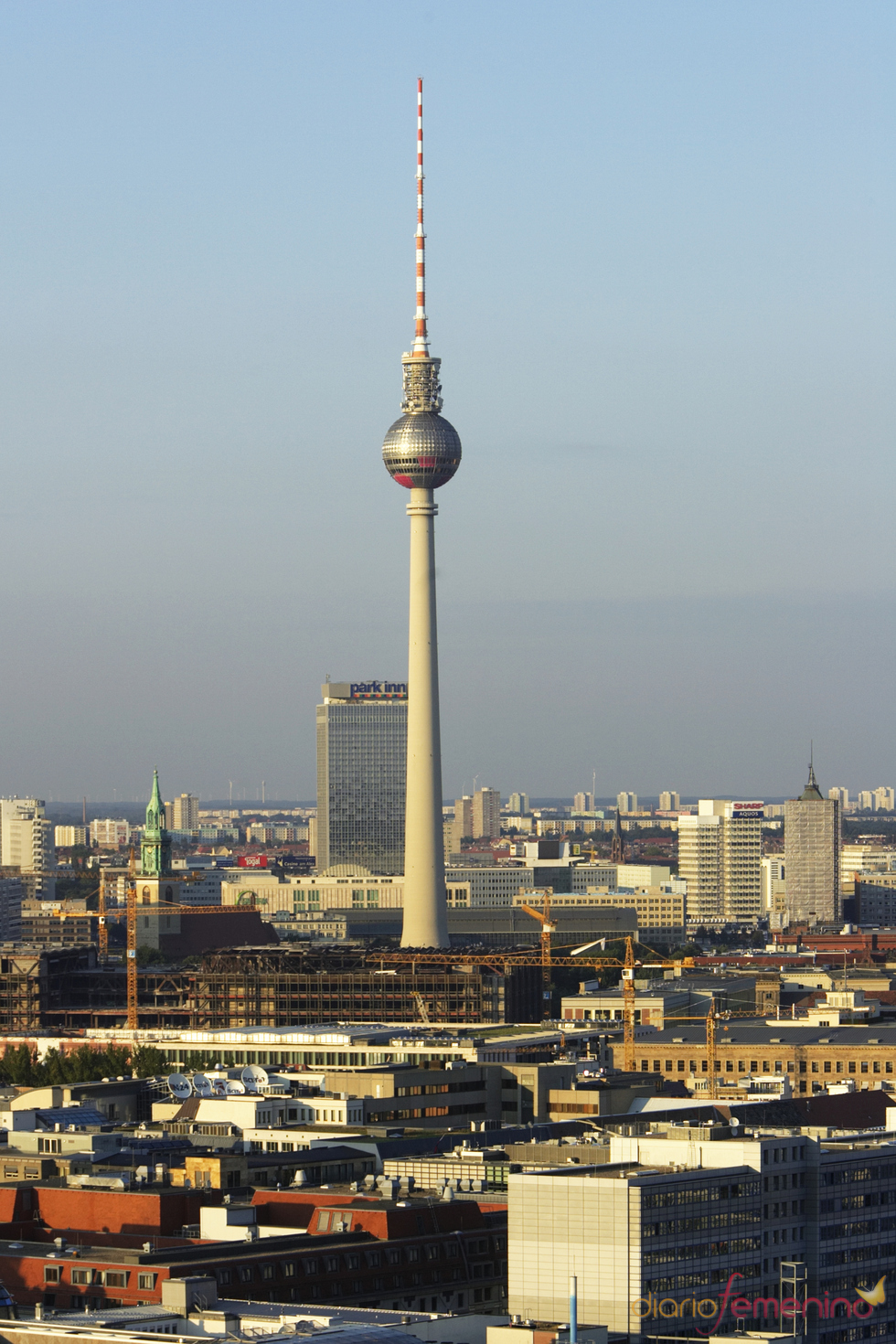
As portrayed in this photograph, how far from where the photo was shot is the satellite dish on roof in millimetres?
122562

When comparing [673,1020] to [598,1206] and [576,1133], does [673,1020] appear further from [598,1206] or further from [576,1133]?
[598,1206]

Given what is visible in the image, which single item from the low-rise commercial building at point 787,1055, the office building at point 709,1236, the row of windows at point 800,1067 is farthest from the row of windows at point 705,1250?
the row of windows at point 800,1067

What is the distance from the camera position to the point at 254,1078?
123938 millimetres

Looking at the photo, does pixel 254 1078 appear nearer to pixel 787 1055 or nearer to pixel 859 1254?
pixel 787 1055

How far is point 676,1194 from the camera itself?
7144cm

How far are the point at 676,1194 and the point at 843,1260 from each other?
732cm

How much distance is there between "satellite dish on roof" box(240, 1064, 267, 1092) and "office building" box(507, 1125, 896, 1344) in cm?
4527

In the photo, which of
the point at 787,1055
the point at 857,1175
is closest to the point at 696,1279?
the point at 857,1175

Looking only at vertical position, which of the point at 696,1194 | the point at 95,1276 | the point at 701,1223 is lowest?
the point at 95,1276

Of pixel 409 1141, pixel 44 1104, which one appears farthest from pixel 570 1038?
pixel 409 1141

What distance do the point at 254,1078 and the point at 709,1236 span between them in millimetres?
53465

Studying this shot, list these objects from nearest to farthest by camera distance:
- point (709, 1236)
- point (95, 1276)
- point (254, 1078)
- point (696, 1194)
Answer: point (95, 1276) → point (696, 1194) → point (709, 1236) → point (254, 1078)

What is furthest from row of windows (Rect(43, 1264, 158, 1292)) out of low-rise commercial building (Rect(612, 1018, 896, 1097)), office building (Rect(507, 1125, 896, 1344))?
low-rise commercial building (Rect(612, 1018, 896, 1097))

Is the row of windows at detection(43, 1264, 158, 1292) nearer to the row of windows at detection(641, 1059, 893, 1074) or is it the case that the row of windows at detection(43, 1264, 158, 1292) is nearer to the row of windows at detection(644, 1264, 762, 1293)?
the row of windows at detection(644, 1264, 762, 1293)
